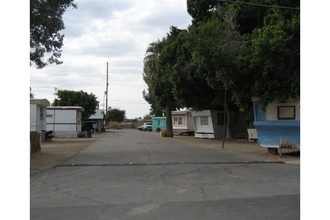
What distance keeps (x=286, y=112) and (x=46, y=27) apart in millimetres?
11865

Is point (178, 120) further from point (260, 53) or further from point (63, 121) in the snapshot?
point (260, 53)

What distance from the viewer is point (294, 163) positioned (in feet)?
55.9

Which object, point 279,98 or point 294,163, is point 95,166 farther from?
point 279,98

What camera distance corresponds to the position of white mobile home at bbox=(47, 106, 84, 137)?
146ft

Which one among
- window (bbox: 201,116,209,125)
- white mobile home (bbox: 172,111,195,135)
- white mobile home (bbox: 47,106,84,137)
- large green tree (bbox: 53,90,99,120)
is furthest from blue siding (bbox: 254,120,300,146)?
large green tree (bbox: 53,90,99,120)

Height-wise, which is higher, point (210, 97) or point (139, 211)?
point (210, 97)

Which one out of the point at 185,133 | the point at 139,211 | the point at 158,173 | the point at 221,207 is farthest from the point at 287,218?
the point at 185,133

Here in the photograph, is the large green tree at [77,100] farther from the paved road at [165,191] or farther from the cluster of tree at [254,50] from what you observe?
the paved road at [165,191]

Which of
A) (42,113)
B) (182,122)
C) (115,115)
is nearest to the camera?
(42,113)

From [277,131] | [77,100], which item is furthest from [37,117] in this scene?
[77,100]

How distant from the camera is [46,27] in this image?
1733cm

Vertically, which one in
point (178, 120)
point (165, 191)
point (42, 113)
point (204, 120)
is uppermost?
point (42, 113)

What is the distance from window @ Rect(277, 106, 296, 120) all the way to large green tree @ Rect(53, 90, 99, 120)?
153 feet
